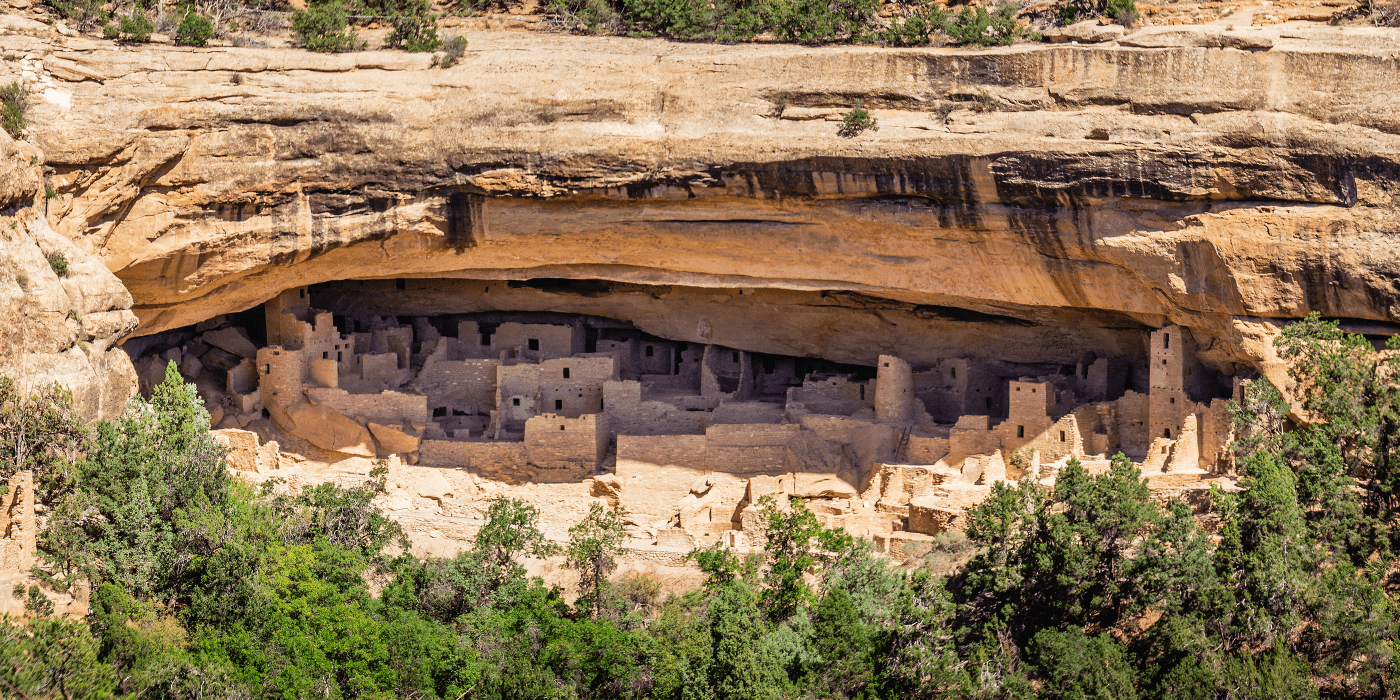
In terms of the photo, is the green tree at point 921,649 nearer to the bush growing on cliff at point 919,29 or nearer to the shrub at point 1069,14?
the bush growing on cliff at point 919,29

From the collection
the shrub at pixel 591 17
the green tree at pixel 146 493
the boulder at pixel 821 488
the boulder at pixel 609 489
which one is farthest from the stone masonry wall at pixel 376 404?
the shrub at pixel 591 17

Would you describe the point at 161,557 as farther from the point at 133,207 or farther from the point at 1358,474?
the point at 1358,474

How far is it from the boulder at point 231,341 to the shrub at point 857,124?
11.1 meters

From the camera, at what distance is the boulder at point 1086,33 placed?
67.7ft

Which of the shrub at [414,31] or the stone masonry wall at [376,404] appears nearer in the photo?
the shrub at [414,31]

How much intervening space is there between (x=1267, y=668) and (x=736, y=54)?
11.1m

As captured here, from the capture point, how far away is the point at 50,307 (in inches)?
726

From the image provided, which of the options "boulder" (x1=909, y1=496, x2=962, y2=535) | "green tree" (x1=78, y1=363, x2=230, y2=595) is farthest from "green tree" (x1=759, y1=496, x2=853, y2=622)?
"green tree" (x1=78, y1=363, x2=230, y2=595)

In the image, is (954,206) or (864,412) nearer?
(954,206)

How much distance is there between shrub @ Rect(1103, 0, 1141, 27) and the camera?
2139 centimetres

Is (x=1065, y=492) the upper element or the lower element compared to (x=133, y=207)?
lower

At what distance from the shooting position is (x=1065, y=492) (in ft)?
62.7

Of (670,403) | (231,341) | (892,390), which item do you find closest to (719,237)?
(670,403)

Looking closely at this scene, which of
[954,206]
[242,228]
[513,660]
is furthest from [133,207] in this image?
[954,206]
